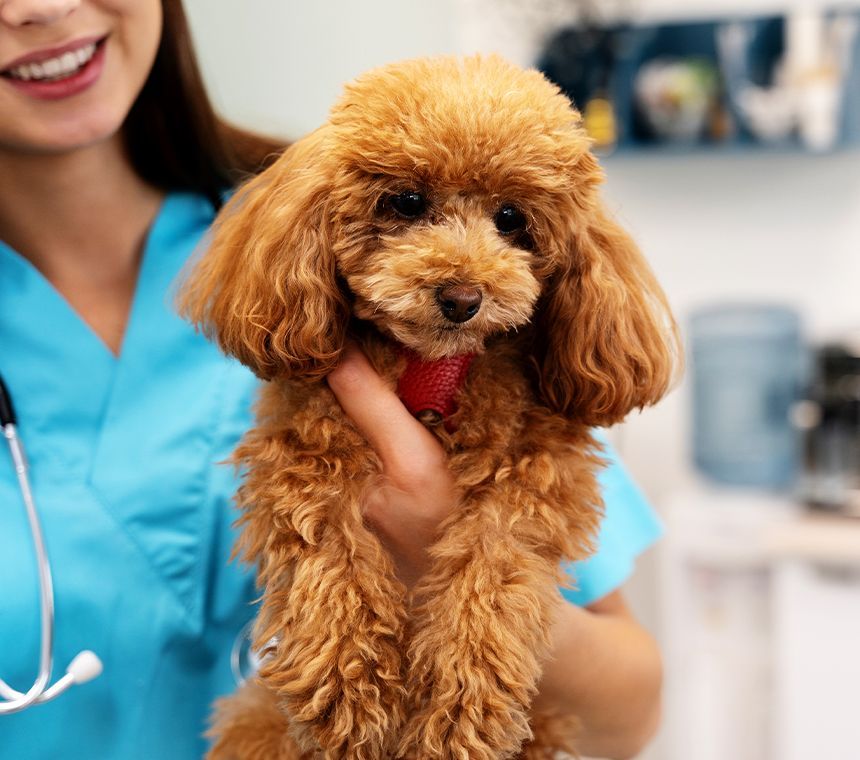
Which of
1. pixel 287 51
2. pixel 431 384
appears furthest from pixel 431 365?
pixel 287 51

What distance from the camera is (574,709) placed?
948 millimetres

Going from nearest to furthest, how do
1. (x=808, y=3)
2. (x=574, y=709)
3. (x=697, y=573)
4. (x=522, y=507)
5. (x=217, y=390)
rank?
(x=522, y=507) → (x=574, y=709) → (x=217, y=390) → (x=697, y=573) → (x=808, y=3)

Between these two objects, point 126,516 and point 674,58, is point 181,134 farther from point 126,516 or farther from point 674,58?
point 674,58

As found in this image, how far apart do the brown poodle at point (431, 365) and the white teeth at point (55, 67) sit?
26 cm

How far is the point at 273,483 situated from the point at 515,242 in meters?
0.28

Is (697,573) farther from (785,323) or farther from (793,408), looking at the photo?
(785,323)

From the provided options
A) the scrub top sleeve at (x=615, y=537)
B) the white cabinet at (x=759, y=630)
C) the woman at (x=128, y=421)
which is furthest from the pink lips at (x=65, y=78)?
the white cabinet at (x=759, y=630)

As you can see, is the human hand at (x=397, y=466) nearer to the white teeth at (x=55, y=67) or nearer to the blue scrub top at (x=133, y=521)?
the blue scrub top at (x=133, y=521)

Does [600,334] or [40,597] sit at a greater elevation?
[600,334]

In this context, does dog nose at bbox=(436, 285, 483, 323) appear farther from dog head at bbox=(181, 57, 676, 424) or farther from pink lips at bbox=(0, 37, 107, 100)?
pink lips at bbox=(0, 37, 107, 100)

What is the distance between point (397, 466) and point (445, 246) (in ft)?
0.61

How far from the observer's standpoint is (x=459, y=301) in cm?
72

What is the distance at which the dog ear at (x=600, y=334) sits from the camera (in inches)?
32.1

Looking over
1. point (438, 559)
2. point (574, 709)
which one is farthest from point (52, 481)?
point (574, 709)
